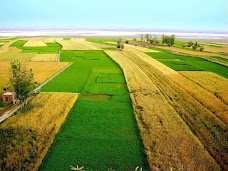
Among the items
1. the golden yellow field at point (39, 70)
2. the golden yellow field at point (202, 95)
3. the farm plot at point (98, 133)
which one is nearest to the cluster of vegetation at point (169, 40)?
the golden yellow field at point (202, 95)

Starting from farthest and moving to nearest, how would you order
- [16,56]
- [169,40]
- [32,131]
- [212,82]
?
1. [169,40]
2. [16,56]
3. [212,82]
4. [32,131]

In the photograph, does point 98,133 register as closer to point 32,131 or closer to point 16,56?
point 32,131

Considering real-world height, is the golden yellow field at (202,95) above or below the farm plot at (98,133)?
above

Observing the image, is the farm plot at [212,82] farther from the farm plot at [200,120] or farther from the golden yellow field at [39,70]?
the golden yellow field at [39,70]

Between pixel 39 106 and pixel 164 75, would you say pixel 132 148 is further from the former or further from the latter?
pixel 164 75

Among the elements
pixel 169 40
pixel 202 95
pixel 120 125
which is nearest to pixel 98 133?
pixel 120 125

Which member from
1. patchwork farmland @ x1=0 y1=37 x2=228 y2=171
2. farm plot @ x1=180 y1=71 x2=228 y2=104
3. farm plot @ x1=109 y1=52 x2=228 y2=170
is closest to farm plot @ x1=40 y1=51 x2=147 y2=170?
patchwork farmland @ x1=0 y1=37 x2=228 y2=171
